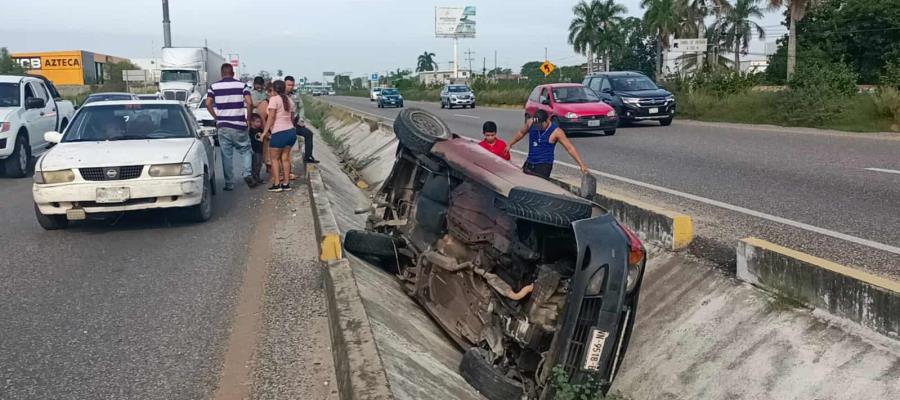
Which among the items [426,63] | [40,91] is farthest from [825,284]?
[426,63]

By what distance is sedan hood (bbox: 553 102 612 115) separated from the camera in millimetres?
19188

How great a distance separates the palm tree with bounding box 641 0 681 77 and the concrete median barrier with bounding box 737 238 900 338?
6443cm

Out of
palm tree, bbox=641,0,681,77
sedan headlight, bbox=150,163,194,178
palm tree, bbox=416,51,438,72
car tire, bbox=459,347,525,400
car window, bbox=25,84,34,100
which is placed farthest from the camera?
palm tree, bbox=416,51,438,72

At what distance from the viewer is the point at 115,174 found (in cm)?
831

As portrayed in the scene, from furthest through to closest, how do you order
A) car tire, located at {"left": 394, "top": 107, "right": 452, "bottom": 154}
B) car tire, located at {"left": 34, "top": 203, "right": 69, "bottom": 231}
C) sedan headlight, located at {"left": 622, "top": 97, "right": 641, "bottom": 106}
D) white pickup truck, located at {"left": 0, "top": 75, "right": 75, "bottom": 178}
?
sedan headlight, located at {"left": 622, "top": 97, "right": 641, "bottom": 106}, white pickup truck, located at {"left": 0, "top": 75, "right": 75, "bottom": 178}, car tire, located at {"left": 34, "top": 203, "right": 69, "bottom": 231}, car tire, located at {"left": 394, "top": 107, "right": 452, "bottom": 154}

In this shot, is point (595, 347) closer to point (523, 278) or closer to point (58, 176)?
point (523, 278)

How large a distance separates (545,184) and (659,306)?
1.19 m

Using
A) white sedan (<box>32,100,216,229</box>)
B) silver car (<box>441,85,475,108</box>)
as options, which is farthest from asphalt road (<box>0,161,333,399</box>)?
silver car (<box>441,85,475,108</box>)

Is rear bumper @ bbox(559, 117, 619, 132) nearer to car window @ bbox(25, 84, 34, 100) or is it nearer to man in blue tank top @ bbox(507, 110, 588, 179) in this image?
man in blue tank top @ bbox(507, 110, 588, 179)

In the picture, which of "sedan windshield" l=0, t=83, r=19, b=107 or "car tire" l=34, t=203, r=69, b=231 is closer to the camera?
"car tire" l=34, t=203, r=69, b=231

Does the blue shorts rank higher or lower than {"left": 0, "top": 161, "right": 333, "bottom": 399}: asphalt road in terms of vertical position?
higher

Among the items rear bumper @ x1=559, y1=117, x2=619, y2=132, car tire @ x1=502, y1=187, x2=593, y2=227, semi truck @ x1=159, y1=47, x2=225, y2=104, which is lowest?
rear bumper @ x1=559, y1=117, x2=619, y2=132

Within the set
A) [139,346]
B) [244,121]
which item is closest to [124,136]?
[244,121]

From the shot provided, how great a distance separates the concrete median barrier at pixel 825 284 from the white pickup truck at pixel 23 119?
535 inches
